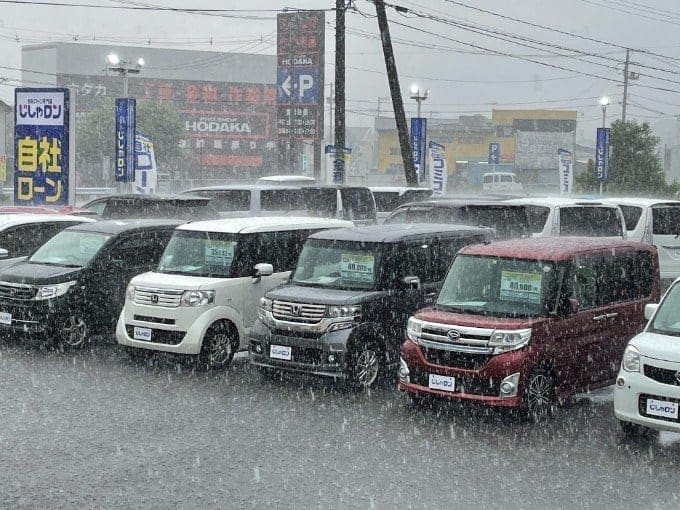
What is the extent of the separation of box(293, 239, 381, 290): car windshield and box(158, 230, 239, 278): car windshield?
3.70 ft

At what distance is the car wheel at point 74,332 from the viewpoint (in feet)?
45.0

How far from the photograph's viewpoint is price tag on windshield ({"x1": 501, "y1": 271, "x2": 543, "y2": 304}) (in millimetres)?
10180

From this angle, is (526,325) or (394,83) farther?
(394,83)

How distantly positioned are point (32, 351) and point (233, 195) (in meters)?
8.42

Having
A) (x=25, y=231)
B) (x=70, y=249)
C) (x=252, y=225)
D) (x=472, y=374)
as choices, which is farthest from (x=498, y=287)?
(x=25, y=231)

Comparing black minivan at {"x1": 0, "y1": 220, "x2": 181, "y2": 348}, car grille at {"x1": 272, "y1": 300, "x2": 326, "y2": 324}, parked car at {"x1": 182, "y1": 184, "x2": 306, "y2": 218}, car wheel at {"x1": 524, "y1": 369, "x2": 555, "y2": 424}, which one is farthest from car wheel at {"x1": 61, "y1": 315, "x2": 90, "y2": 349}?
parked car at {"x1": 182, "y1": 184, "x2": 306, "y2": 218}

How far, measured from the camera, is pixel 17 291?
13.8 m

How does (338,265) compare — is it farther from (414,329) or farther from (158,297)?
(158,297)

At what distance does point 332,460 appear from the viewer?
28.3ft

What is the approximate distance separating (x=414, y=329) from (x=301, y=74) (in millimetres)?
26270

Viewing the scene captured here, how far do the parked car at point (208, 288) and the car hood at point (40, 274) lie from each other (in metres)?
1.19

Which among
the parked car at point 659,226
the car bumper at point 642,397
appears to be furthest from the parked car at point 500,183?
the car bumper at point 642,397

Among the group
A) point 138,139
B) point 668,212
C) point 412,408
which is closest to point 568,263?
point 412,408

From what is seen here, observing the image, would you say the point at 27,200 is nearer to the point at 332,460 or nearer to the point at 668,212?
the point at 668,212
